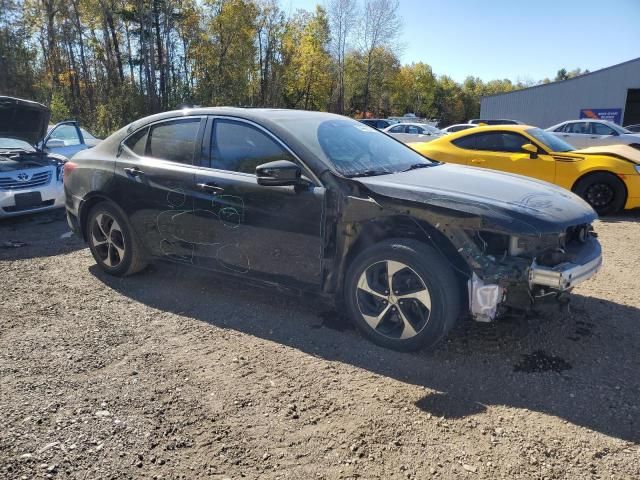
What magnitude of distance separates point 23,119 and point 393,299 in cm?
680

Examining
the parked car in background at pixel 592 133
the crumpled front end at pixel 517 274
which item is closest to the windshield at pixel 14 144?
the crumpled front end at pixel 517 274

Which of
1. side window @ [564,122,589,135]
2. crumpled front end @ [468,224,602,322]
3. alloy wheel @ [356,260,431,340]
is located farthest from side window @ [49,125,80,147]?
side window @ [564,122,589,135]

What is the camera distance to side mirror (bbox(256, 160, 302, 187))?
341 centimetres

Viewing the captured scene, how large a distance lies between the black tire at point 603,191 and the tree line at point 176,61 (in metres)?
25.2

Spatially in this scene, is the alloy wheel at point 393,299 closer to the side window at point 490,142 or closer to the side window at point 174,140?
the side window at point 174,140

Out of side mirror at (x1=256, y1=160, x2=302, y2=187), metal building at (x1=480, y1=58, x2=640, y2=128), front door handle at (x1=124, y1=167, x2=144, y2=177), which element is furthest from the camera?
metal building at (x1=480, y1=58, x2=640, y2=128)

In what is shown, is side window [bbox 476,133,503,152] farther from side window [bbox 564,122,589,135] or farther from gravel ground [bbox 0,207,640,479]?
side window [bbox 564,122,589,135]

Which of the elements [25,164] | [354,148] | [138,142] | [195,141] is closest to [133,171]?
[138,142]

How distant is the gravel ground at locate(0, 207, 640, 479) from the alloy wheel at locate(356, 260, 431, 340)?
0.62ft

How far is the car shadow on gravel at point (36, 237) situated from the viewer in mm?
5973

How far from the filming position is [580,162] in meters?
7.80

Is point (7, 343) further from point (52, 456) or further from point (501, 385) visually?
point (501, 385)

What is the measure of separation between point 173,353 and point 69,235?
4.23 meters

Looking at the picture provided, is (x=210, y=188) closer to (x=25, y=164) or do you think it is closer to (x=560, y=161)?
(x=25, y=164)
